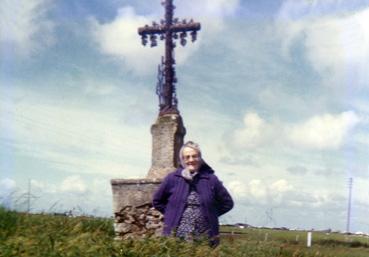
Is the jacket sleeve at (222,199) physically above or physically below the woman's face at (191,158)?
below

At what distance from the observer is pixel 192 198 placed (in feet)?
19.0

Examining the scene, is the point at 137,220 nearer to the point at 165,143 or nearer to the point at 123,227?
the point at 123,227

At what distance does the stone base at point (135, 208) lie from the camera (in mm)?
8852

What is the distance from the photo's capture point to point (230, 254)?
15.5 feet

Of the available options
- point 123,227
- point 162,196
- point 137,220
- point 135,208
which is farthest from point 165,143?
point 162,196

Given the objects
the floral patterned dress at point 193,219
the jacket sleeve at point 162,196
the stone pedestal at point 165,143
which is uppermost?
the stone pedestal at point 165,143

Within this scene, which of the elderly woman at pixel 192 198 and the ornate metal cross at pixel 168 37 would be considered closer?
the elderly woman at pixel 192 198

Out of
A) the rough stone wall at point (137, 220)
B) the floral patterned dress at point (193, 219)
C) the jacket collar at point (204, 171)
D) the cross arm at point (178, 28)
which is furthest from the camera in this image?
the cross arm at point (178, 28)

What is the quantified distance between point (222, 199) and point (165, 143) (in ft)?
15.8

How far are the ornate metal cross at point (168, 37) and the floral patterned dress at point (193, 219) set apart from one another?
19.1 feet

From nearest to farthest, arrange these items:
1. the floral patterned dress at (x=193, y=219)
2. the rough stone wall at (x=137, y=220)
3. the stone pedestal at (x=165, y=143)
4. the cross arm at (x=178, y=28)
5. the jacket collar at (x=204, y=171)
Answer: the floral patterned dress at (x=193, y=219) → the jacket collar at (x=204, y=171) → the rough stone wall at (x=137, y=220) → the stone pedestal at (x=165, y=143) → the cross arm at (x=178, y=28)

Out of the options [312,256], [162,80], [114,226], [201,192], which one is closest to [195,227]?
[201,192]

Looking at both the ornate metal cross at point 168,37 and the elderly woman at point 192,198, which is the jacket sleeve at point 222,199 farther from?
the ornate metal cross at point 168,37

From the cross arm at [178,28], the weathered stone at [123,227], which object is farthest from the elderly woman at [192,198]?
the cross arm at [178,28]
